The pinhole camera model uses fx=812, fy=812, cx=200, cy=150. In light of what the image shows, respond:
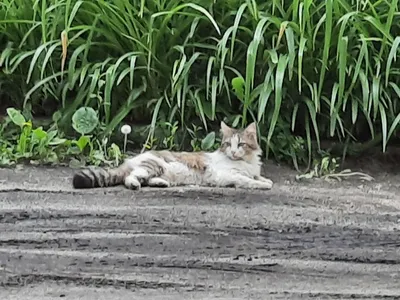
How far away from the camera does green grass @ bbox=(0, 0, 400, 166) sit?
2893mm

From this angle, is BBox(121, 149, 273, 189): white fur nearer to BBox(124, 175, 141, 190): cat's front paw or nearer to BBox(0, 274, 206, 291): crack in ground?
BBox(124, 175, 141, 190): cat's front paw

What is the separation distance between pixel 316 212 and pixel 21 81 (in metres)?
1.48

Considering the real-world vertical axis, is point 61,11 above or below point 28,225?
above

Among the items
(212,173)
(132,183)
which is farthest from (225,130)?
(132,183)

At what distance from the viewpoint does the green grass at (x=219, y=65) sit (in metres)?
2.89

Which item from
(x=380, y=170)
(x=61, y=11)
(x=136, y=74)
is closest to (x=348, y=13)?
(x=380, y=170)

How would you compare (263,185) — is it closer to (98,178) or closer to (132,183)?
(132,183)

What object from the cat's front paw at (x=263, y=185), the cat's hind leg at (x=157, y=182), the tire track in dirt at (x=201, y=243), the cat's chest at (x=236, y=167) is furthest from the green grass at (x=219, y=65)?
the tire track in dirt at (x=201, y=243)

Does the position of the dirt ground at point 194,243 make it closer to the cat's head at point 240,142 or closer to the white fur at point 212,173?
the white fur at point 212,173

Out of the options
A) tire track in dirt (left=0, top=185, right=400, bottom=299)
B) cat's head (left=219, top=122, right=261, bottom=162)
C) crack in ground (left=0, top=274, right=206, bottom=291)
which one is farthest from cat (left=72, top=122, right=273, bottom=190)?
crack in ground (left=0, top=274, right=206, bottom=291)

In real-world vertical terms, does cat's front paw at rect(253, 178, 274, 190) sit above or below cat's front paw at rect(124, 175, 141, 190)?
below

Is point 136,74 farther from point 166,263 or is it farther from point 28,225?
point 166,263

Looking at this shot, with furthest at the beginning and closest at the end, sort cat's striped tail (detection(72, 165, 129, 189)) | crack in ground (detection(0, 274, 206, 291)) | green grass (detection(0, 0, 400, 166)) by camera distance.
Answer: green grass (detection(0, 0, 400, 166)) → cat's striped tail (detection(72, 165, 129, 189)) → crack in ground (detection(0, 274, 206, 291))

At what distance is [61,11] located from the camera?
309 cm
